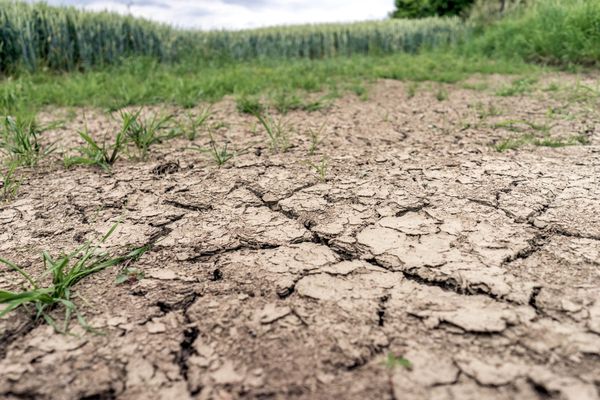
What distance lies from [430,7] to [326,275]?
19378 millimetres

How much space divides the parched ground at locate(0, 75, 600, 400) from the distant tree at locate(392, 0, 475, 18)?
16.7 meters

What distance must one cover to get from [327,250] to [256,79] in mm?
3455

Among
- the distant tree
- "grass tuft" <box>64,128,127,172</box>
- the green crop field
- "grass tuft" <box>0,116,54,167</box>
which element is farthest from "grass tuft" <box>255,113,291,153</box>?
the distant tree

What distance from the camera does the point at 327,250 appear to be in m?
1.51

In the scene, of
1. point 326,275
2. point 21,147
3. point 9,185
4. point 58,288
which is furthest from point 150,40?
point 326,275

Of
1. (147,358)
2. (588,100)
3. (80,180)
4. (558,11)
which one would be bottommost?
(147,358)

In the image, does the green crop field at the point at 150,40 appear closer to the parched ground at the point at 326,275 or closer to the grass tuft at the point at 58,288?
the parched ground at the point at 326,275

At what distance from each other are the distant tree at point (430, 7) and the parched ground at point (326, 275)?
54.9 feet

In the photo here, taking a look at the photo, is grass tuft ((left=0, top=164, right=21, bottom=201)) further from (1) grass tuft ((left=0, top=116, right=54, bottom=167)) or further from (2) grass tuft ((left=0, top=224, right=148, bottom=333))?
(2) grass tuft ((left=0, top=224, right=148, bottom=333))

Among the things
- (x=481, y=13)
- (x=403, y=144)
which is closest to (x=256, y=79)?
(x=403, y=144)

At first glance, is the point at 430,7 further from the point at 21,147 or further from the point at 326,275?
the point at 326,275

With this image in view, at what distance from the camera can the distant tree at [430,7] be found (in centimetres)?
1761

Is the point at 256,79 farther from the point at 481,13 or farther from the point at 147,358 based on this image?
the point at 481,13

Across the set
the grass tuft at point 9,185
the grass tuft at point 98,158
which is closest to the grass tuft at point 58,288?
the grass tuft at point 9,185
